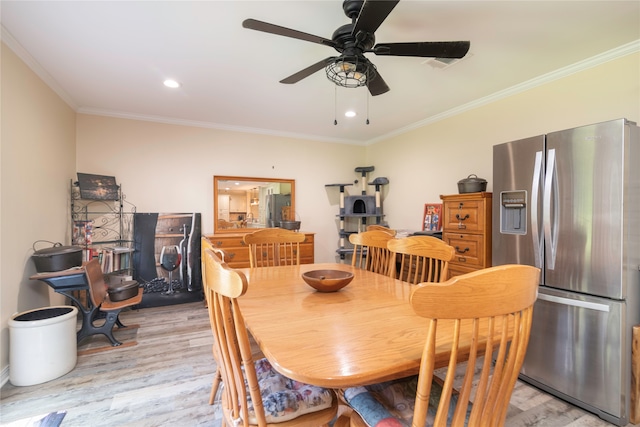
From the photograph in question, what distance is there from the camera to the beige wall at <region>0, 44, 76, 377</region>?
209 centimetres

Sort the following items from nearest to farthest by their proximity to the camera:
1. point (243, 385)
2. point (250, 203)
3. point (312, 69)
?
point (243, 385) → point (312, 69) → point (250, 203)

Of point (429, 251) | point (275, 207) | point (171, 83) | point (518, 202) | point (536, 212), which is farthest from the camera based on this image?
point (275, 207)

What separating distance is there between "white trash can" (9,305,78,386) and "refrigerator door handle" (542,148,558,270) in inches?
140

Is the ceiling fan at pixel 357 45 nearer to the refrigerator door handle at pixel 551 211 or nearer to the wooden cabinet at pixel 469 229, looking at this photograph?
the refrigerator door handle at pixel 551 211

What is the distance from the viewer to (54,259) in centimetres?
239

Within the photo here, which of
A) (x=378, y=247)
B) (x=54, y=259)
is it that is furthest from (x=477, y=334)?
(x=54, y=259)

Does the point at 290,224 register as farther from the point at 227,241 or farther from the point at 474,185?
the point at 474,185

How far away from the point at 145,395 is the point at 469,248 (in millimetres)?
2897

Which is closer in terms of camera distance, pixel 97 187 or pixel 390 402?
pixel 390 402

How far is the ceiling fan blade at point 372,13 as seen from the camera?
1.28m

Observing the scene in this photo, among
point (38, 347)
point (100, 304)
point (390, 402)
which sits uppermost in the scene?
point (390, 402)

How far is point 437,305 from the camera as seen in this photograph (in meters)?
0.68

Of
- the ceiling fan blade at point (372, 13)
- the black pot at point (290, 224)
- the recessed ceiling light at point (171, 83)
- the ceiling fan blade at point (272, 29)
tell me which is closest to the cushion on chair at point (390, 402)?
the ceiling fan blade at point (372, 13)

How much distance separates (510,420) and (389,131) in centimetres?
378
